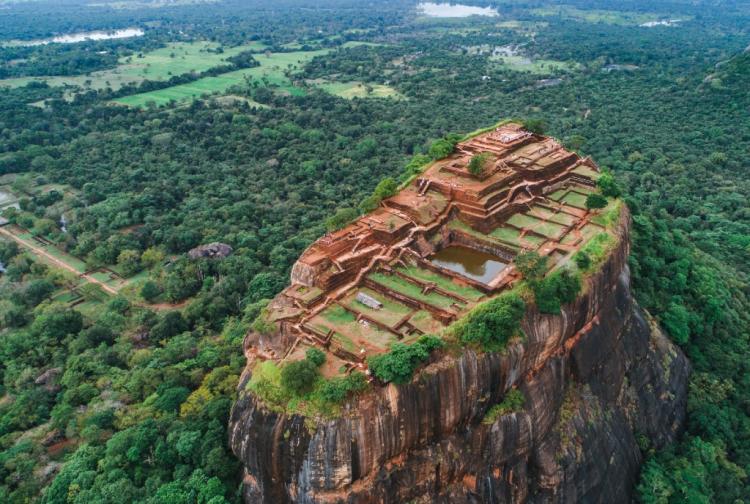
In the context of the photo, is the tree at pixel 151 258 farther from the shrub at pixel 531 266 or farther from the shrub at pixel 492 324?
the shrub at pixel 531 266

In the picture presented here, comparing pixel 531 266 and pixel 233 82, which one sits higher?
pixel 531 266

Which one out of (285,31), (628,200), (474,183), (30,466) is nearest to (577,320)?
(474,183)

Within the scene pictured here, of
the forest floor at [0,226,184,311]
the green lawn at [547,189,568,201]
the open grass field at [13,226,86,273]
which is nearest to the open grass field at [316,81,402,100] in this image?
the open grass field at [13,226,86,273]

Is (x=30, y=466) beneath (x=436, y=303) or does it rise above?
beneath

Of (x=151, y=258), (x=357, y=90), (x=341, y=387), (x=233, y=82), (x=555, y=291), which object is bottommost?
(x=233, y=82)

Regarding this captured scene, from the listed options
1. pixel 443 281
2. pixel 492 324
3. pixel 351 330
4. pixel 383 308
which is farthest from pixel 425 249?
pixel 351 330

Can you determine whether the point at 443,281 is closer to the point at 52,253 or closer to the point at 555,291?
the point at 555,291

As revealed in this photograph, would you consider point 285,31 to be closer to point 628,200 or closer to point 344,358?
point 628,200
